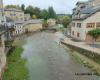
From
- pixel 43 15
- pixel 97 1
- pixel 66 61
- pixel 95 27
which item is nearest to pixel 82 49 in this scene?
pixel 66 61

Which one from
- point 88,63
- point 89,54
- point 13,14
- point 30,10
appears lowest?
point 88,63

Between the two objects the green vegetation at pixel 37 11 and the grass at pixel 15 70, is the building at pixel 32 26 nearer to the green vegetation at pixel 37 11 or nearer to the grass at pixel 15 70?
the green vegetation at pixel 37 11

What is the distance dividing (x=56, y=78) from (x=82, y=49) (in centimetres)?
1186

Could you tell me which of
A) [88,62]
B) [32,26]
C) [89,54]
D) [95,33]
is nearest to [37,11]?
[32,26]

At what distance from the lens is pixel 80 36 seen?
38.8 meters

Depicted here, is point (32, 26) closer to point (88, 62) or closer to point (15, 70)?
point (88, 62)

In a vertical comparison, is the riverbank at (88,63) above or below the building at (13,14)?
below

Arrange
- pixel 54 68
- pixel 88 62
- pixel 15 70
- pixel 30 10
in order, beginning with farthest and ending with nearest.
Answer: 1. pixel 30 10
2. pixel 88 62
3. pixel 54 68
4. pixel 15 70

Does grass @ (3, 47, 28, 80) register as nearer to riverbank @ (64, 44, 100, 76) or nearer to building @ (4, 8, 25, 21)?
riverbank @ (64, 44, 100, 76)

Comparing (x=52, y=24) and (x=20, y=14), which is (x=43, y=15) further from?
(x=20, y=14)

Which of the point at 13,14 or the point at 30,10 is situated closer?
the point at 13,14

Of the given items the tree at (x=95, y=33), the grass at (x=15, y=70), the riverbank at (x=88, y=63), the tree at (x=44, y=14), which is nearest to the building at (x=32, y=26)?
the tree at (x=44, y=14)

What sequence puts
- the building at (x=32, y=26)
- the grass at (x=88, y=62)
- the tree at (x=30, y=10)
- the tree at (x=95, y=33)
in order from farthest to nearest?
the tree at (x=30, y=10) < the building at (x=32, y=26) < the tree at (x=95, y=33) < the grass at (x=88, y=62)

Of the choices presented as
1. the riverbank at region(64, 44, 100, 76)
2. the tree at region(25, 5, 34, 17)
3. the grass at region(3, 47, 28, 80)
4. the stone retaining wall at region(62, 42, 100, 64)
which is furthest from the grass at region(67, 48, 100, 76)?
the tree at region(25, 5, 34, 17)
